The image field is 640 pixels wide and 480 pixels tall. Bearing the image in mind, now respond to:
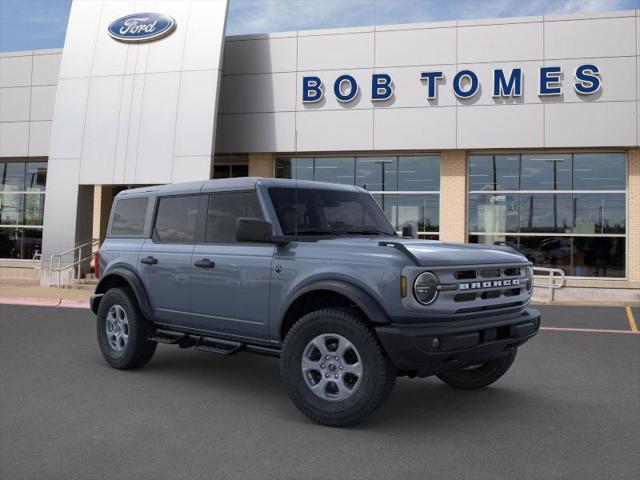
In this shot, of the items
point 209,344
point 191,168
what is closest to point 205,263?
point 209,344

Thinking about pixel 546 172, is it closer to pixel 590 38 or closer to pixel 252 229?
pixel 590 38

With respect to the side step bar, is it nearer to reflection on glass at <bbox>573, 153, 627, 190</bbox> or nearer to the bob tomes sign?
the bob tomes sign

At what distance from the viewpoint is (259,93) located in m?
20.7

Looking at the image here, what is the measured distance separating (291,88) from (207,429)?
16.9m

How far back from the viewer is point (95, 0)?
70.4 ft

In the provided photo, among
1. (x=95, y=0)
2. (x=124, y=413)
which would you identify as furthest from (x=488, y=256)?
(x=95, y=0)

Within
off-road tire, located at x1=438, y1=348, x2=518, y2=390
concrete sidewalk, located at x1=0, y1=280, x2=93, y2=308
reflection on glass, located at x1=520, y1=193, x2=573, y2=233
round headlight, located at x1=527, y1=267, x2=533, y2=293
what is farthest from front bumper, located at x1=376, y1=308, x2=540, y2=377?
reflection on glass, located at x1=520, y1=193, x2=573, y2=233

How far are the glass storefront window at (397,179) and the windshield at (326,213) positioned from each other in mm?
13500

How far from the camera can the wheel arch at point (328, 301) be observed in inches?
185

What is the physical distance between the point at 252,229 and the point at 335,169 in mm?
16097

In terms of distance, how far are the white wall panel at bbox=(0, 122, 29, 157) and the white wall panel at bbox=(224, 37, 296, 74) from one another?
28.2ft

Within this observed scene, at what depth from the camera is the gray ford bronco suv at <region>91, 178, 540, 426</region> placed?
4.66 m

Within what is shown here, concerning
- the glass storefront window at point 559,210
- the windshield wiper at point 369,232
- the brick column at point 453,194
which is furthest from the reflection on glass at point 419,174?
the windshield wiper at point 369,232

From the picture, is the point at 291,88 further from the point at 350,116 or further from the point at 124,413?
the point at 124,413
